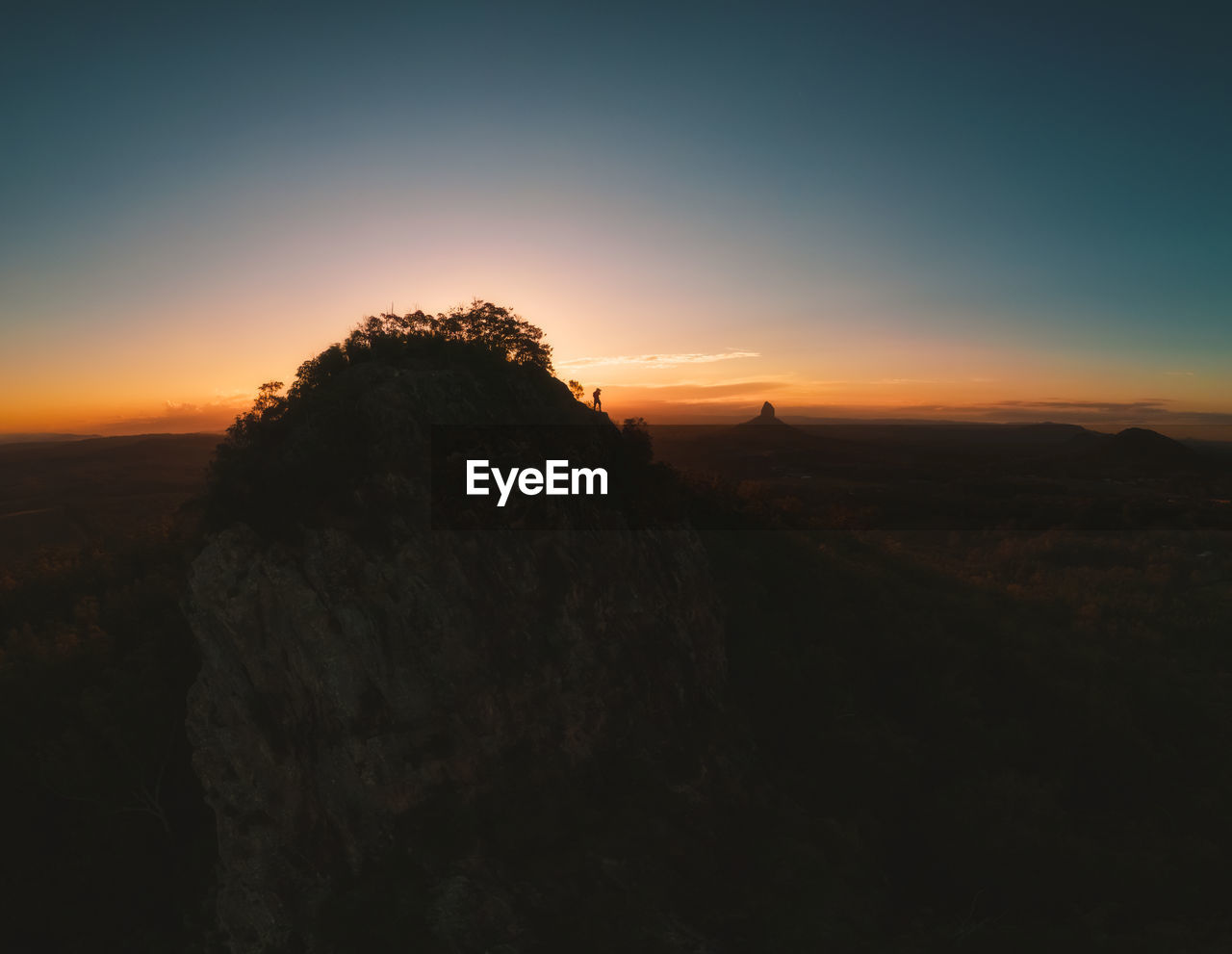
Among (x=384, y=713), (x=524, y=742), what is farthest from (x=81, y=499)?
(x=524, y=742)

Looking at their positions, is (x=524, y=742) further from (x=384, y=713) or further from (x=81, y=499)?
(x=81, y=499)

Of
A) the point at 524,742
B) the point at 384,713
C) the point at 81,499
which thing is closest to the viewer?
the point at 384,713

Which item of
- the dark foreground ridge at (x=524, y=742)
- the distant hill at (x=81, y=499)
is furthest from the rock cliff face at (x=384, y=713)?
the distant hill at (x=81, y=499)

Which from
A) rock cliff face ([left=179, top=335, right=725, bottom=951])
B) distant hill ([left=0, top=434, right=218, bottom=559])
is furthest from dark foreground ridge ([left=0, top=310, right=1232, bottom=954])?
distant hill ([left=0, top=434, right=218, bottom=559])

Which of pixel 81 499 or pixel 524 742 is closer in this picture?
pixel 524 742

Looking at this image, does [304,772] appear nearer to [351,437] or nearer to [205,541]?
[205,541]

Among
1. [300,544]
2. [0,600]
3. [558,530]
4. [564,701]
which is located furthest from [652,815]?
[0,600]

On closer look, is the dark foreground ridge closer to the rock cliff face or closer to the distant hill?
the rock cliff face

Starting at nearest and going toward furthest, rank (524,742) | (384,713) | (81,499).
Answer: (384,713)
(524,742)
(81,499)
